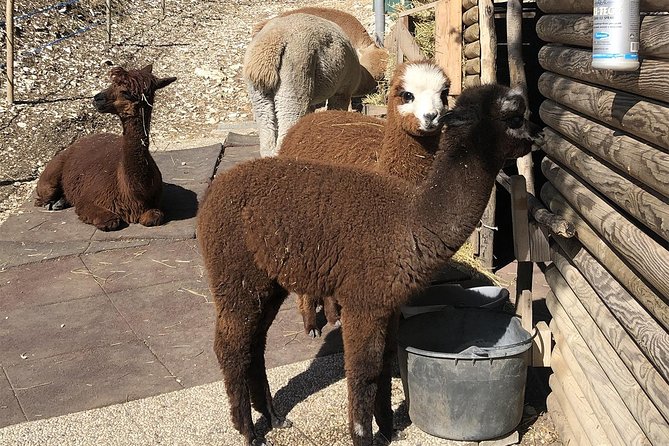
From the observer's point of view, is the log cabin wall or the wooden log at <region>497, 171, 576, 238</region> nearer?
the log cabin wall

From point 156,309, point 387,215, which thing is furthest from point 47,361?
point 387,215

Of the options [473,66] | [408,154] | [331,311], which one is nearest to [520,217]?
[408,154]

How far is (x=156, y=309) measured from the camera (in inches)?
Result: 247

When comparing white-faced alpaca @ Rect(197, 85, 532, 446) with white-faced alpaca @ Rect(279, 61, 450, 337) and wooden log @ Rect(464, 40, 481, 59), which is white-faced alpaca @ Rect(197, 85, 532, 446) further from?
wooden log @ Rect(464, 40, 481, 59)

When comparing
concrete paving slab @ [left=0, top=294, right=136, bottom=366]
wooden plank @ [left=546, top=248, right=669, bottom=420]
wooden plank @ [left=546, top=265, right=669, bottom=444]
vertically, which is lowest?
concrete paving slab @ [left=0, top=294, right=136, bottom=366]

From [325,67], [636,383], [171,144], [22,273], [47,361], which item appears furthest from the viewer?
[171,144]

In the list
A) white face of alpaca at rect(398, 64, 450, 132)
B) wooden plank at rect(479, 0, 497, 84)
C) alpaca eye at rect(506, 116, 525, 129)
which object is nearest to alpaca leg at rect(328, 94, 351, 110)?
wooden plank at rect(479, 0, 497, 84)

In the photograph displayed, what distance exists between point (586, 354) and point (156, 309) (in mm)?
3731

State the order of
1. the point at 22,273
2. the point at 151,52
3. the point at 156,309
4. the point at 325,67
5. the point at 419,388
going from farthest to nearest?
1. the point at 151,52
2. the point at 325,67
3. the point at 22,273
4. the point at 156,309
5. the point at 419,388

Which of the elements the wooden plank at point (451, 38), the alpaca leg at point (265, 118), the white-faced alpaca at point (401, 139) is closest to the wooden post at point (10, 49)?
the alpaca leg at point (265, 118)

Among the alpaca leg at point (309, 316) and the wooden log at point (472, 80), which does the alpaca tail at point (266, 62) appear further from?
the alpaca leg at point (309, 316)

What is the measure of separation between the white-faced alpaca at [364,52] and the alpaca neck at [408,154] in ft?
17.5

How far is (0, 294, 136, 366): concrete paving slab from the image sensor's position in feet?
18.2

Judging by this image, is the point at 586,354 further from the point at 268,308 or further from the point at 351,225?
the point at 268,308
